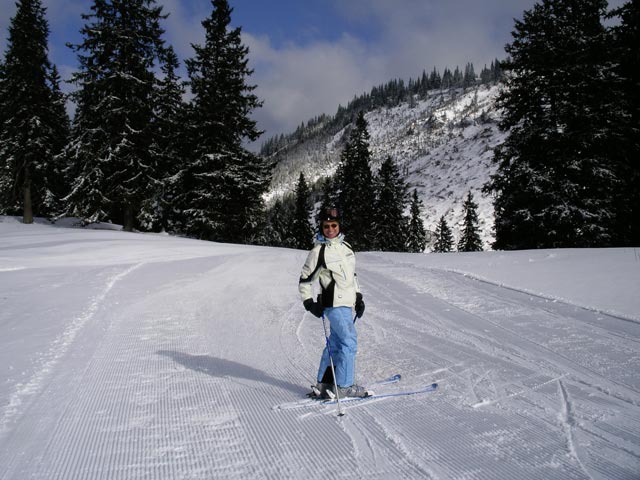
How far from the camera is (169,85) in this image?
24.7m

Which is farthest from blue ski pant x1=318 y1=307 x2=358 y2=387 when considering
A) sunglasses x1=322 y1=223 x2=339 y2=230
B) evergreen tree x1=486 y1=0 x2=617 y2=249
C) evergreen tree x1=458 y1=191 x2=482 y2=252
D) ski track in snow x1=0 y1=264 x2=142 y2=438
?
evergreen tree x1=458 y1=191 x2=482 y2=252

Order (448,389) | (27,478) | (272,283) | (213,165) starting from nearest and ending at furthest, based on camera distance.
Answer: (27,478), (448,389), (272,283), (213,165)

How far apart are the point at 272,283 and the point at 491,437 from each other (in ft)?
26.9

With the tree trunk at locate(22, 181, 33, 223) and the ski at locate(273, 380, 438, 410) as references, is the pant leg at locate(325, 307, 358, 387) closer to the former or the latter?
the ski at locate(273, 380, 438, 410)

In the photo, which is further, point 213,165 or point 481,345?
point 213,165

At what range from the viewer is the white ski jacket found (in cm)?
425

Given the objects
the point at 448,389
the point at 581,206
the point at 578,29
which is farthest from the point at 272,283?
the point at 578,29

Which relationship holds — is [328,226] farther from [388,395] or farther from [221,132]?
[221,132]

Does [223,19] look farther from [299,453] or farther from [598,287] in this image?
[299,453]

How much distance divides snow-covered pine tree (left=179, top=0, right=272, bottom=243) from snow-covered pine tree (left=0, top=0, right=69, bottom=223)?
10168 millimetres

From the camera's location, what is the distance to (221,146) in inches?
972

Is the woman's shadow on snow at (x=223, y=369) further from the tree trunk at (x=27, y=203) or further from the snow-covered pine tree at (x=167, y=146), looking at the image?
the tree trunk at (x=27, y=203)

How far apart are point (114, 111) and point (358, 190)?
2414 cm

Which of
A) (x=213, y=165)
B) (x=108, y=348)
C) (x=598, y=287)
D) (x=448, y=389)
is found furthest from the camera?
(x=213, y=165)
